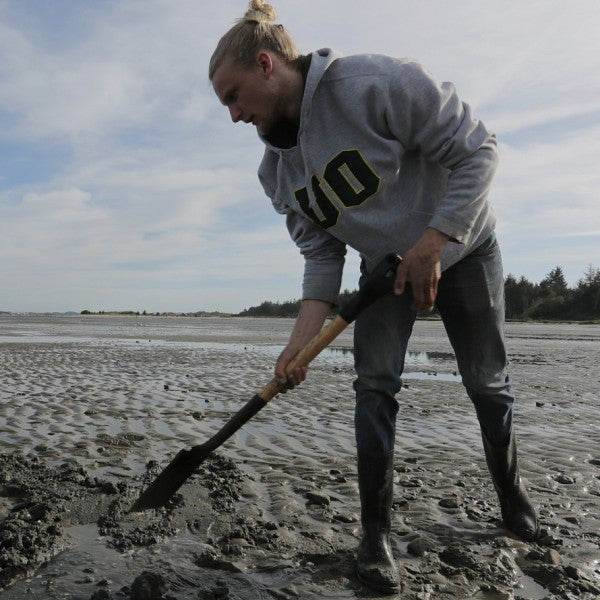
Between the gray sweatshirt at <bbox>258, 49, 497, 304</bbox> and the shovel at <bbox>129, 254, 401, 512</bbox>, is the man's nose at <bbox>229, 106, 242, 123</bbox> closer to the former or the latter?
the gray sweatshirt at <bbox>258, 49, 497, 304</bbox>

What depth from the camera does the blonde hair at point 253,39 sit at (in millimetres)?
2496

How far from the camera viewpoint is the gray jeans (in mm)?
2828

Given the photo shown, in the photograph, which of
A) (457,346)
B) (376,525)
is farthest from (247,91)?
(376,525)

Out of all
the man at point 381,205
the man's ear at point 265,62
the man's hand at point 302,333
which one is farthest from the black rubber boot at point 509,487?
the man's ear at point 265,62

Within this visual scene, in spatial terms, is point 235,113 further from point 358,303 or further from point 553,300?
point 553,300

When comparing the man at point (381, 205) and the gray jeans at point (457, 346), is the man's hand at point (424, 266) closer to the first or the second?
the man at point (381, 205)

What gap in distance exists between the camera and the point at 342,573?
2.62 metres

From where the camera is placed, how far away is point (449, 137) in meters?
2.46

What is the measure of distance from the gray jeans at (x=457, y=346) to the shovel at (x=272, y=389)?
0.62 ft

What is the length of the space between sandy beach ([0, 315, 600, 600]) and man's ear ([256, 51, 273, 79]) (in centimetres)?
208

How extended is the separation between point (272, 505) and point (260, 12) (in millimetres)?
2507

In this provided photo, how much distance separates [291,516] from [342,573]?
0.67 m

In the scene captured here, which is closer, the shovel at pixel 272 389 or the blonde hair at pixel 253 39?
the blonde hair at pixel 253 39

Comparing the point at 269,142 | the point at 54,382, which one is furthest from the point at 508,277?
the point at 269,142
